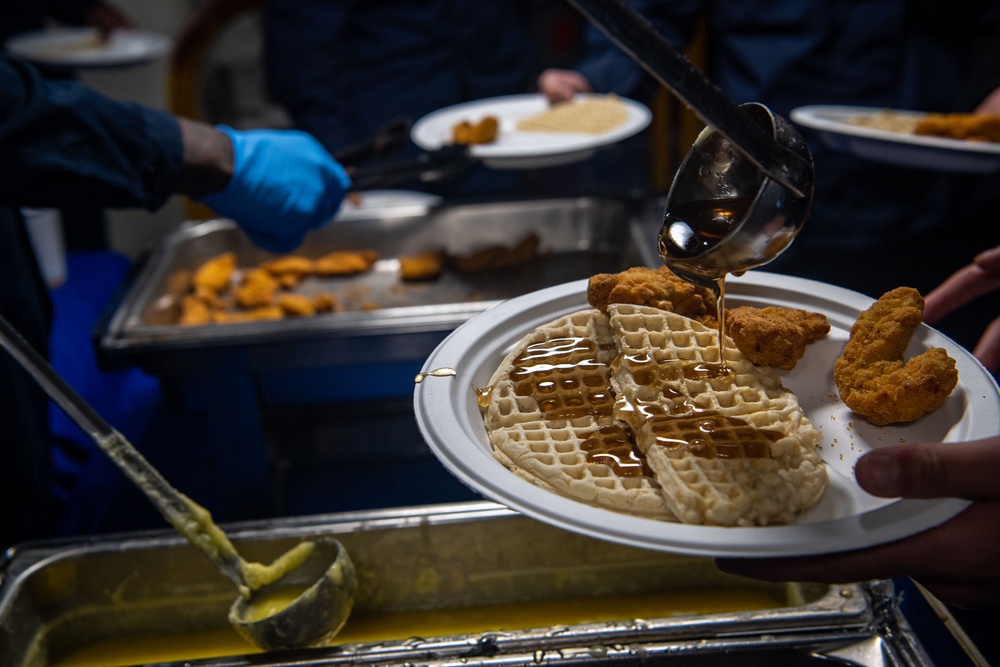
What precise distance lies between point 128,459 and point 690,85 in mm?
1025

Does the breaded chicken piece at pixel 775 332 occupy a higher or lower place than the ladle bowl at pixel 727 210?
lower

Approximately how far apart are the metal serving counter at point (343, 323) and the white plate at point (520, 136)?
188 millimetres

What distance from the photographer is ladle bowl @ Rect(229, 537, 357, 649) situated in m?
1.25

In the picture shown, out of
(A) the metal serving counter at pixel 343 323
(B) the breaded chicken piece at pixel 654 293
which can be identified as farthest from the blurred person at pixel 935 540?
(A) the metal serving counter at pixel 343 323

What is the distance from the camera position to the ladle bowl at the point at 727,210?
811mm

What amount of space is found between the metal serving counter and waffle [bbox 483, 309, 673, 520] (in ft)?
1.65

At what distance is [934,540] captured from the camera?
2.75 ft

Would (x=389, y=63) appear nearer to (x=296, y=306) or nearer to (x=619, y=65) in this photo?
(x=619, y=65)

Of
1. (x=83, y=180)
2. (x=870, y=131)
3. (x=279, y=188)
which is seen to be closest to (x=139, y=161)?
(x=83, y=180)

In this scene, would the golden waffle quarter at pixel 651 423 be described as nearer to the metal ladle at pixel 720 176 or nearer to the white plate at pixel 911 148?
the metal ladle at pixel 720 176

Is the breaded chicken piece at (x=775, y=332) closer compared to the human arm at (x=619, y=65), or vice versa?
A: the breaded chicken piece at (x=775, y=332)

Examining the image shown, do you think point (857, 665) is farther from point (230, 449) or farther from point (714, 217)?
point (230, 449)

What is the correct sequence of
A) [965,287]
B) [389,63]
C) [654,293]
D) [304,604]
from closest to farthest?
1. [654,293]
2. [304,604]
3. [965,287]
4. [389,63]

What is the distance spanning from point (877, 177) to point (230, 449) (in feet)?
7.84
